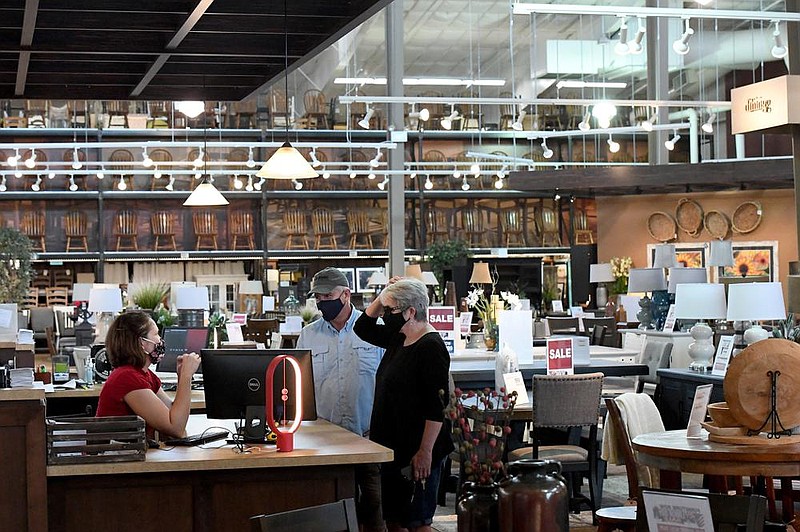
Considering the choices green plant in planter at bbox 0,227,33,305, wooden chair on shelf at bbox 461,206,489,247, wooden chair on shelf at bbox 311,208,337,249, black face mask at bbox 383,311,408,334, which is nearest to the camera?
black face mask at bbox 383,311,408,334

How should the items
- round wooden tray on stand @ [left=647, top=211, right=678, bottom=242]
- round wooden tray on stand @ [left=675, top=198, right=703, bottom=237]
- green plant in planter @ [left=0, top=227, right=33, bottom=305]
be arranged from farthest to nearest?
1. round wooden tray on stand @ [left=647, top=211, right=678, bottom=242]
2. round wooden tray on stand @ [left=675, top=198, right=703, bottom=237]
3. green plant in planter @ [left=0, top=227, right=33, bottom=305]

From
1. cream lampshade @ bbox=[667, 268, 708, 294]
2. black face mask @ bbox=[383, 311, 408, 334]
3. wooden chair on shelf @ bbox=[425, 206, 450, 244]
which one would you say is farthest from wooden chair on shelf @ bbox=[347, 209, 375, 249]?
black face mask @ bbox=[383, 311, 408, 334]

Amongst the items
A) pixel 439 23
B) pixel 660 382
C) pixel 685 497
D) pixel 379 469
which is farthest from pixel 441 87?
pixel 685 497

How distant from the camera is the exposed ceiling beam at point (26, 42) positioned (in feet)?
20.3

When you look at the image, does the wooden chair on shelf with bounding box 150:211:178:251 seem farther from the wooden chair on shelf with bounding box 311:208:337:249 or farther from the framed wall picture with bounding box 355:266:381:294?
the framed wall picture with bounding box 355:266:381:294

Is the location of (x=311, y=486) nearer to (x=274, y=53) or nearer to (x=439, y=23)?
(x=274, y=53)

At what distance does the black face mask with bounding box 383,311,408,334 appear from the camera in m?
5.40

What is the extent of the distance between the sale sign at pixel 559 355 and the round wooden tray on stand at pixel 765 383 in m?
2.98

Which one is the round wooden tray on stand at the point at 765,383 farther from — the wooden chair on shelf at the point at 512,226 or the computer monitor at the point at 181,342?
the wooden chair on shelf at the point at 512,226

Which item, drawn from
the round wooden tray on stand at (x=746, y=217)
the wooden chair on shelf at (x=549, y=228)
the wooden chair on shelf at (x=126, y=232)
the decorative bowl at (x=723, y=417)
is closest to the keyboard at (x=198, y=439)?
the decorative bowl at (x=723, y=417)

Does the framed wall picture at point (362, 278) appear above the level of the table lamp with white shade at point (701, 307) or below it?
above

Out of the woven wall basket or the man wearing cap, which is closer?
the man wearing cap

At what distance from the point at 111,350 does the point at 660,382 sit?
5.19m

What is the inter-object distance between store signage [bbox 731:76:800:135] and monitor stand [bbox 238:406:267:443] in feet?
15.4
